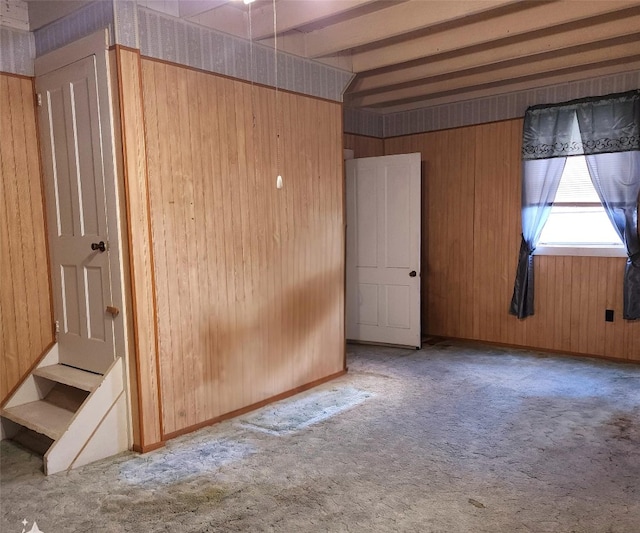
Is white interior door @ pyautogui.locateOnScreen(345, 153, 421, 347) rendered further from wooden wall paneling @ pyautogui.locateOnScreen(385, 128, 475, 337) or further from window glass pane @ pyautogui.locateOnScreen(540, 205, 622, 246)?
window glass pane @ pyautogui.locateOnScreen(540, 205, 622, 246)

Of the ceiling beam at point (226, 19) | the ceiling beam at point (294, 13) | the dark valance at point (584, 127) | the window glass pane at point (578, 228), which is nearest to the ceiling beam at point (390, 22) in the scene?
the ceiling beam at point (294, 13)

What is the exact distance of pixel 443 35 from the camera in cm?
389

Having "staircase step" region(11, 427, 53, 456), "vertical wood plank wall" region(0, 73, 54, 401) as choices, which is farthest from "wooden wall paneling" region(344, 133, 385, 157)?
"staircase step" region(11, 427, 53, 456)

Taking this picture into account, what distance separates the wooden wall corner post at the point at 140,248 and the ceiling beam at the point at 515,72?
3.08m

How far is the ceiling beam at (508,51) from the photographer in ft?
12.1

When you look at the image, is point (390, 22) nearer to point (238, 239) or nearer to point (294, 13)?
point (294, 13)

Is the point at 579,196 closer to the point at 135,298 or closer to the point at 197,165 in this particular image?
the point at 197,165

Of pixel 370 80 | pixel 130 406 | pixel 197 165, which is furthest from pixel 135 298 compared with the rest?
pixel 370 80

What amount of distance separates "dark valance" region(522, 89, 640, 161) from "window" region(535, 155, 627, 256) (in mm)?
182

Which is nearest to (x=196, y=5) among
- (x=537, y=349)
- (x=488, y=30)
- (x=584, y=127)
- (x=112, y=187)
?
(x=112, y=187)

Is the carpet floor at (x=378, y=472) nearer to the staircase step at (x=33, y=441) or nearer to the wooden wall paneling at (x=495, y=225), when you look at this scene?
the staircase step at (x=33, y=441)

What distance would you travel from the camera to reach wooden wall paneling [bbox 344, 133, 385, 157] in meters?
5.95

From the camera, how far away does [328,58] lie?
4.29m

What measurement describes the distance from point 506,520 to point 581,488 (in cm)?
54
